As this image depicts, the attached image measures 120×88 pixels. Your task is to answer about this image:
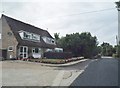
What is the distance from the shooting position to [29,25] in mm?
46812

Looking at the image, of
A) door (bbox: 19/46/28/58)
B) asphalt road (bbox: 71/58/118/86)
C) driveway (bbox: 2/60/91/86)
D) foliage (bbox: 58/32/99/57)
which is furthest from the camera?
foliage (bbox: 58/32/99/57)

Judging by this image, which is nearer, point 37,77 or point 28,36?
point 37,77

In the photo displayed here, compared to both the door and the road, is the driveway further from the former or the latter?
the door

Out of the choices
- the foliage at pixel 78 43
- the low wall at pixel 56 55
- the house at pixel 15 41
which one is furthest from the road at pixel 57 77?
the foliage at pixel 78 43

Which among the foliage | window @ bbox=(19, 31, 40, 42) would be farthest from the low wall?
the foliage

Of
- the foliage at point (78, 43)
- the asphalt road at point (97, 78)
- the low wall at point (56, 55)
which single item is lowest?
the asphalt road at point (97, 78)

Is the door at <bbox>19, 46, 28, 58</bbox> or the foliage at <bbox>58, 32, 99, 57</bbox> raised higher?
the foliage at <bbox>58, 32, 99, 57</bbox>

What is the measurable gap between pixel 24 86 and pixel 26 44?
92.4 feet

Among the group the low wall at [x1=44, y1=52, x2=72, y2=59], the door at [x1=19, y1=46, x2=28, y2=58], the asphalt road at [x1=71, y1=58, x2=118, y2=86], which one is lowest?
the asphalt road at [x1=71, y1=58, x2=118, y2=86]

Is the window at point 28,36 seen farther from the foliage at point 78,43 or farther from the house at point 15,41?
the foliage at point 78,43

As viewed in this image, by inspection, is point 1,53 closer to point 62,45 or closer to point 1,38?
point 1,38

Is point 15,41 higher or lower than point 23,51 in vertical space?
higher

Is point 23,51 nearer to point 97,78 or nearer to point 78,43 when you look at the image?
point 78,43

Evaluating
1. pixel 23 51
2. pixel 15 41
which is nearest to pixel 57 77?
pixel 15 41
